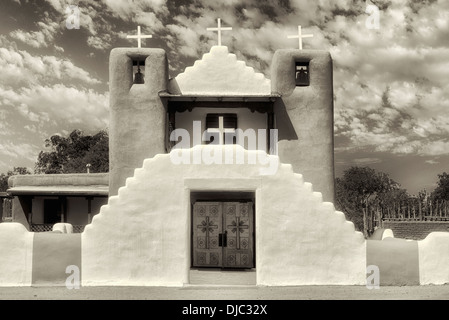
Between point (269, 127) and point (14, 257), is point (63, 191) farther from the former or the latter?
point (269, 127)

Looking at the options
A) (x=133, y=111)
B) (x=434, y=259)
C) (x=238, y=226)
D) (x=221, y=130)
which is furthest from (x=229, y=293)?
(x=133, y=111)

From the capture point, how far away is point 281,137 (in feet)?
55.2

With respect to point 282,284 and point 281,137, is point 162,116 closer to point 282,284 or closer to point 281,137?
point 281,137

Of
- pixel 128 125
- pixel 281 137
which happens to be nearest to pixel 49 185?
pixel 128 125

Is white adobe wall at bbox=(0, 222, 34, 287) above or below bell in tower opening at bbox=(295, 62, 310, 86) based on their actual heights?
below

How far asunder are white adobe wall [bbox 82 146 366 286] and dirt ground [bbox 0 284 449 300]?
0.38m

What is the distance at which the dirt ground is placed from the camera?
36.5ft

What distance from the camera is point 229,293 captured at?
454 inches

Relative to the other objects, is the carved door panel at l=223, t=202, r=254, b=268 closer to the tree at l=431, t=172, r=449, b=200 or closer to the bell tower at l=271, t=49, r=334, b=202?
the bell tower at l=271, t=49, r=334, b=202

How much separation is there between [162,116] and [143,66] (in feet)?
6.55

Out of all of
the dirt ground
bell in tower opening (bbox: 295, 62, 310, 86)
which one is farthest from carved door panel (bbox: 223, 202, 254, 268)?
bell in tower opening (bbox: 295, 62, 310, 86)

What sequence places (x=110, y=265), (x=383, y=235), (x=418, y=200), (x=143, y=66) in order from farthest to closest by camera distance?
(x=418, y=200) < (x=143, y=66) < (x=383, y=235) < (x=110, y=265)

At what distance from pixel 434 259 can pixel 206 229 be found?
6.61 metres

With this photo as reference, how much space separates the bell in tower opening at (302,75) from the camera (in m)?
17.2
